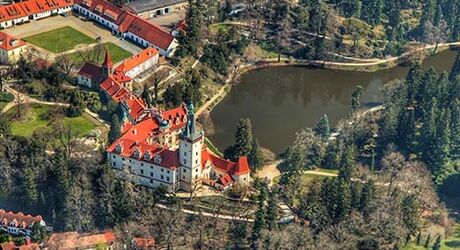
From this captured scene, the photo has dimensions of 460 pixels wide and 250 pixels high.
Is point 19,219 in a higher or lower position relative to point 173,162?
lower

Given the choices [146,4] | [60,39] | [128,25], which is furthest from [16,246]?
[146,4]

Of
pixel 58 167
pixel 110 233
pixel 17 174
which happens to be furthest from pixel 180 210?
pixel 17 174

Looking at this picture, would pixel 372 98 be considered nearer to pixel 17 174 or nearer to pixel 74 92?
pixel 74 92

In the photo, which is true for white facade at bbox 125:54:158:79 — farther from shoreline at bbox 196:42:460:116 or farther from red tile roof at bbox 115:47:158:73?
shoreline at bbox 196:42:460:116

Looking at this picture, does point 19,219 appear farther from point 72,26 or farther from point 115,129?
point 72,26

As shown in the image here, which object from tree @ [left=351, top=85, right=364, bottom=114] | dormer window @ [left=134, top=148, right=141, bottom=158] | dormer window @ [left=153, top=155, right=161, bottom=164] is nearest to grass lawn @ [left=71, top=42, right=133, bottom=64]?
dormer window @ [left=134, top=148, right=141, bottom=158]

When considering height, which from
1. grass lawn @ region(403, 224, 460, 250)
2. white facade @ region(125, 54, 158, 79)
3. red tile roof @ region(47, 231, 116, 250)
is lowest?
grass lawn @ region(403, 224, 460, 250)
